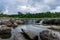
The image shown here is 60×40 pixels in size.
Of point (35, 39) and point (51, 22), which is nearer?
point (35, 39)

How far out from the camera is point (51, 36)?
13922mm

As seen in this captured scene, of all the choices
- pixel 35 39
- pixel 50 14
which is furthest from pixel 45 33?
pixel 50 14

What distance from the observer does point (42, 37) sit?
14406mm

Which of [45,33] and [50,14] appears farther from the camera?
[50,14]

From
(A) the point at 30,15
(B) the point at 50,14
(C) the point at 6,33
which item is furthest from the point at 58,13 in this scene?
(C) the point at 6,33

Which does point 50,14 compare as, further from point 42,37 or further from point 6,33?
point 42,37

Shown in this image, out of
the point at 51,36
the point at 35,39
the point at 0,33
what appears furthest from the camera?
the point at 0,33

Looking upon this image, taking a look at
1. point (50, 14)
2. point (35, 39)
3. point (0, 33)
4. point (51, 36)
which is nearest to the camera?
point (51, 36)

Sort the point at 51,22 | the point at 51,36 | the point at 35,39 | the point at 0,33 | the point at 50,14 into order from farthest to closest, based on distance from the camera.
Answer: the point at 50,14 → the point at 51,22 → the point at 0,33 → the point at 35,39 → the point at 51,36

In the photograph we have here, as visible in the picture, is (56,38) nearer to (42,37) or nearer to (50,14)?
(42,37)

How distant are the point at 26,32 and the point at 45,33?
2349 millimetres

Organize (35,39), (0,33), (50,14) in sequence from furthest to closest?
(50,14) → (0,33) → (35,39)

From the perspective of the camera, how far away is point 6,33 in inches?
846

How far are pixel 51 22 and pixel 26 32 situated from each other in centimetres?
3055
